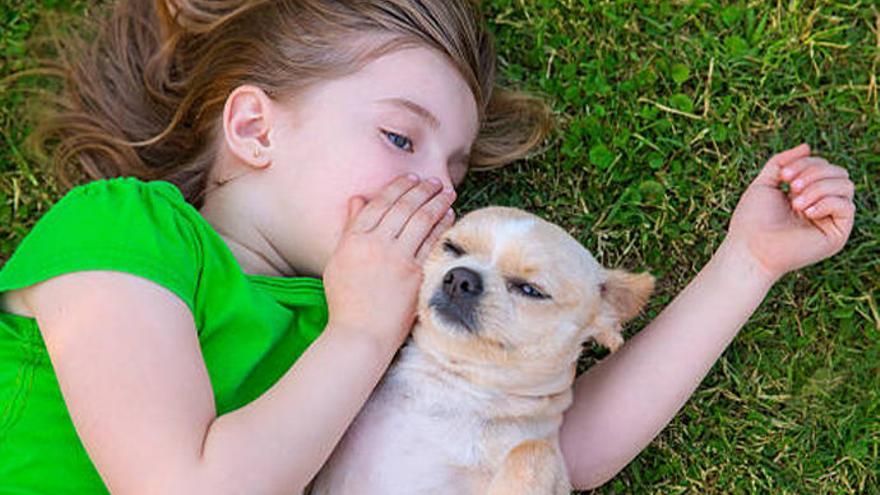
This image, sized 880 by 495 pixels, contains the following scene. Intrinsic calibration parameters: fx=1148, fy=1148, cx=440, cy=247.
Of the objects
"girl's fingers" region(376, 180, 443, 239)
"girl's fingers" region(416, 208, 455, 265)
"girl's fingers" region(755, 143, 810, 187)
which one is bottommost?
"girl's fingers" region(755, 143, 810, 187)

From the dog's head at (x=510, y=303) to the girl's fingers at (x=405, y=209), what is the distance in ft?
0.45

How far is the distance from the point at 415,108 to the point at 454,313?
0.79 m

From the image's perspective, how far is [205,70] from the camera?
4.13 metres

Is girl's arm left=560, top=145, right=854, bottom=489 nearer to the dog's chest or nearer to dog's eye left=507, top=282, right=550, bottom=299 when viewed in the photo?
the dog's chest

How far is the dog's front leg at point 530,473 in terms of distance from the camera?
3105 millimetres

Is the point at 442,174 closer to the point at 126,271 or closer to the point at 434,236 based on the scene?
the point at 434,236

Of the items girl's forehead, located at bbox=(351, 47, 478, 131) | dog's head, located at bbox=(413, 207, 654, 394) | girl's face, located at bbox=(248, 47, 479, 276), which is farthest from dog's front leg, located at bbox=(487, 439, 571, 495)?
girl's forehead, located at bbox=(351, 47, 478, 131)

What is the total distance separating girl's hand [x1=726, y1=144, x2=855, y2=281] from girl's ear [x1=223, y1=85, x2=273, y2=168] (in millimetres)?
1599

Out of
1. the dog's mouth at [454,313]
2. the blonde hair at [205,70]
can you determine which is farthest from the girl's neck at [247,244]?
the dog's mouth at [454,313]

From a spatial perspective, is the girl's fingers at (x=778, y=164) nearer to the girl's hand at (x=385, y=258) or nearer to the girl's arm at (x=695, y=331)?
the girl's arm at (x=695, y=331)

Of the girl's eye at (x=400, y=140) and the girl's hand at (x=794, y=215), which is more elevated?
the girl's eye at (x=400, y=140)

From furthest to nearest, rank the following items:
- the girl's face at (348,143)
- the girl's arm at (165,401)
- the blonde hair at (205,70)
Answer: the blonde hair at (205,70)
the girl's face at (348,143)
the girl's arm at (165,401)

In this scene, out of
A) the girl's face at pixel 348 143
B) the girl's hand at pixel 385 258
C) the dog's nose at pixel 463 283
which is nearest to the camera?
the dog's nose at pixel 463 283

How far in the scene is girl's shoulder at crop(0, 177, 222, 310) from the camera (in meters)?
3.20
